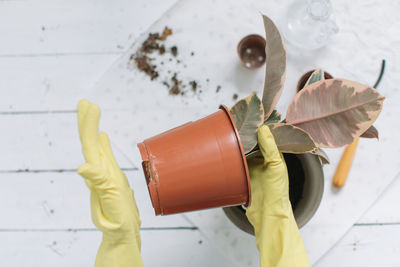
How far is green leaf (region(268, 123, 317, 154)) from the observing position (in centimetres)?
51

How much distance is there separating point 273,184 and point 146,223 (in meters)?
0.40

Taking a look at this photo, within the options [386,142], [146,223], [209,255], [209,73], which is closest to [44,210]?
[146,223]

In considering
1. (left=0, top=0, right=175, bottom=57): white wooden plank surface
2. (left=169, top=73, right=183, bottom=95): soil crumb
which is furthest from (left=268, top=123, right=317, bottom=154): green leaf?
(left=0, top=0, right=175, bottom=57): white wooden plank surface

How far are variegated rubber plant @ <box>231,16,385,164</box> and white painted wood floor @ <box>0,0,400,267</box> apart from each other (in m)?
0.33

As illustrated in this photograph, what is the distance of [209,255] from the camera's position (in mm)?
849

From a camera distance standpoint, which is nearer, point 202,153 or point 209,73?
point 202,153

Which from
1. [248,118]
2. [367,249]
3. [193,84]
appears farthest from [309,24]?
[367,249]

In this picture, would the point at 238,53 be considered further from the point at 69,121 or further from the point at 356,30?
the point at 69,121

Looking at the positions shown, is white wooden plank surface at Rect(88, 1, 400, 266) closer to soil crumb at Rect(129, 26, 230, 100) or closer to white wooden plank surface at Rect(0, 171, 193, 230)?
soil crumb at Rect(129, 26, 230, 100)

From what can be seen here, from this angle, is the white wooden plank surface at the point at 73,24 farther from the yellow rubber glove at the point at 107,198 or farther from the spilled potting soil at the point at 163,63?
the yellow rubber glove at the point at 107,198

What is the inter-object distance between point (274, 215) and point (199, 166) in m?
0.17

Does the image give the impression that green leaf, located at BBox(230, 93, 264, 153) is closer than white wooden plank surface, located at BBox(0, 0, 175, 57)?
Yes

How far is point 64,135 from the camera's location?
34.9 inches

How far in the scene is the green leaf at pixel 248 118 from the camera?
1.76ft
